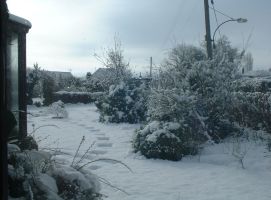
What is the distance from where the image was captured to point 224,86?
1165 centimetres

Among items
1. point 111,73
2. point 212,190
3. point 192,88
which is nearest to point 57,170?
point 212,190

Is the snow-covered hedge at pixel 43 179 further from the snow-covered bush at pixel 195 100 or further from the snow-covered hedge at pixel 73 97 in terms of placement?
the snow-covered hedge at pixel 73 97

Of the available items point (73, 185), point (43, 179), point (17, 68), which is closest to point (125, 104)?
point (17, 68)

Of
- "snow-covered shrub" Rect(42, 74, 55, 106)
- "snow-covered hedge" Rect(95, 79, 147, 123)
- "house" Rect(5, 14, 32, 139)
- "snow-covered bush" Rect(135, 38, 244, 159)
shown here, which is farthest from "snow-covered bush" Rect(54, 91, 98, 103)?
"house" Rect(5, 14, 32, 139)

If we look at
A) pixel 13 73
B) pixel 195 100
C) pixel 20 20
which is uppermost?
pixel 20 20

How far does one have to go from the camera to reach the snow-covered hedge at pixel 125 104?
56.3ft

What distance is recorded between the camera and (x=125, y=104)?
17.5 meters

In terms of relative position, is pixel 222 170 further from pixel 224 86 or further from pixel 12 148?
pixel 12 148

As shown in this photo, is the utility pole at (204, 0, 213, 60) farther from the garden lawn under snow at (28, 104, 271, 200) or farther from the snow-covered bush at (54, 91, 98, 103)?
the snow-covered bush at (54, 91, 98, 103)

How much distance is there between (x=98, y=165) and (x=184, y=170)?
5.81 feet

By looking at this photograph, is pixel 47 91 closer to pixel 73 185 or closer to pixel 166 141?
pixel 166 141

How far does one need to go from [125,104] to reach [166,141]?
852cm

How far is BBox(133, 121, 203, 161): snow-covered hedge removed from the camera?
9.05 metres

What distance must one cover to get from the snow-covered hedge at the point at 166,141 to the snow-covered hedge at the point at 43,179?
4971 millimetres
